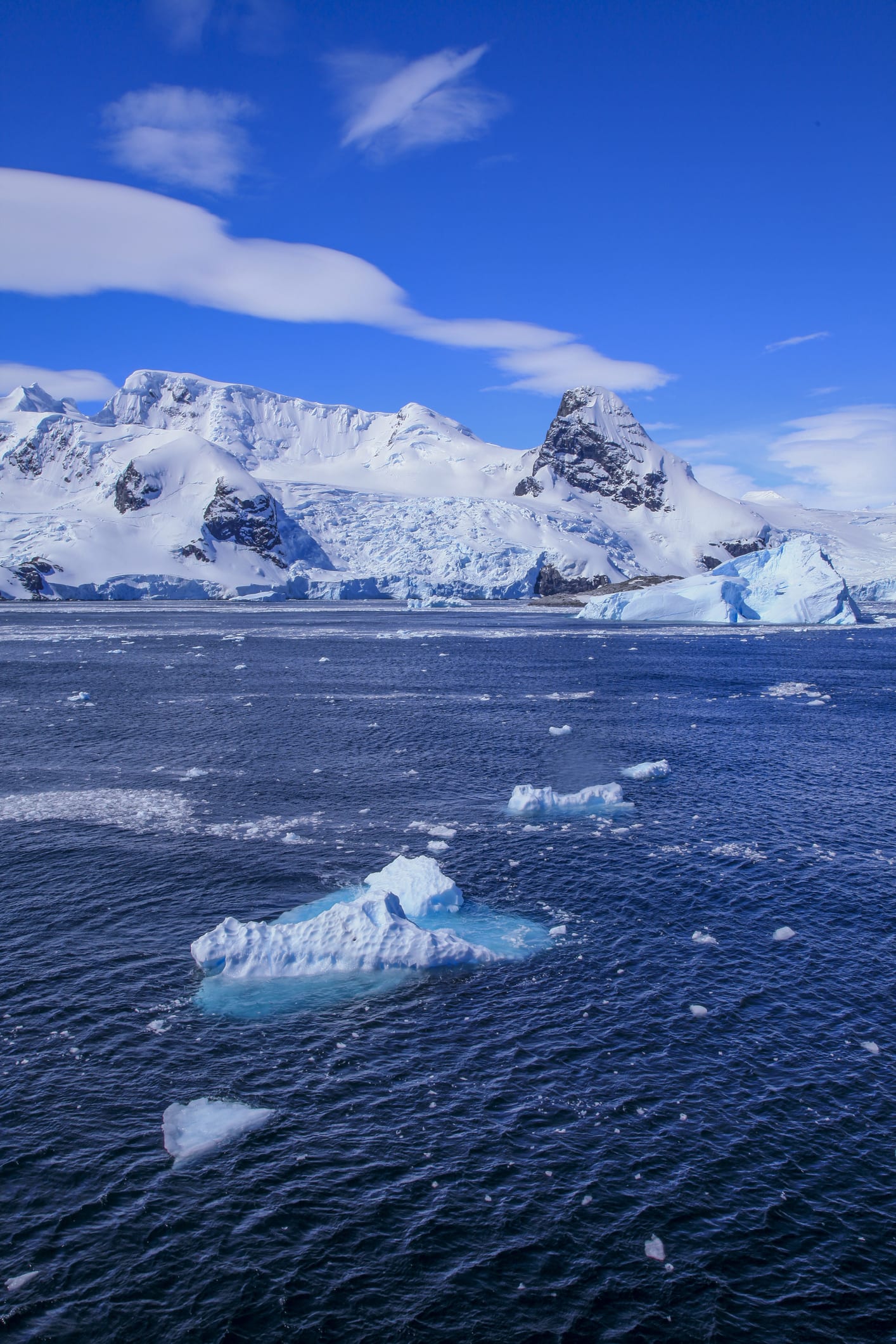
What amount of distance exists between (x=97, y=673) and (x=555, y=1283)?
57.0 m

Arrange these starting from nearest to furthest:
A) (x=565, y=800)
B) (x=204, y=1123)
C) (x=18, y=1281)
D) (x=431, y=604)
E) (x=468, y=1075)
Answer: (x=18, y=1281) → (x=204, y=1123) → (x=468, y=1075) → (x=565, y=800) → (x=431, y=604)

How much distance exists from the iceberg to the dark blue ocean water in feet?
268

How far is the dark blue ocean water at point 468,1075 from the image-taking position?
986cm

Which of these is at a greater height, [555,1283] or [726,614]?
[726,614]

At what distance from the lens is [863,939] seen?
1806 centimetres

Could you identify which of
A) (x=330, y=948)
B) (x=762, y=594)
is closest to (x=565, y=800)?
(x=330, y=948)

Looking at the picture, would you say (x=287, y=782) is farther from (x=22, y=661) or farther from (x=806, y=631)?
(x=806, y=631)

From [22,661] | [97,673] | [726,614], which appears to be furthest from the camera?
[726,614]

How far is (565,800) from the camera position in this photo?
2759 cm

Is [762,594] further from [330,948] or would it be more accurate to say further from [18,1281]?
[18,1281]

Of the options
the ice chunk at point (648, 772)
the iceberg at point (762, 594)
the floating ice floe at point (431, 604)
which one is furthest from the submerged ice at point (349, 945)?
the floating ice floe at point (431, 604)

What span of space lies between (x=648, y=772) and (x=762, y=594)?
91.0 metres

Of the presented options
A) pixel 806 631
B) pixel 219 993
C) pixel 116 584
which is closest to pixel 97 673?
pixel 219 993

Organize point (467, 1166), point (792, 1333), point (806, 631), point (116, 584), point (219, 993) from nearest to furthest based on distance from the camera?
point (792, 1333)
point (467, 1166)
point (219, 993)
point (806, 631)
point (116, 584)
